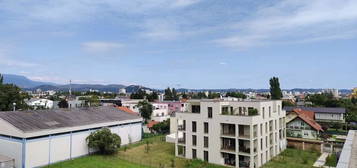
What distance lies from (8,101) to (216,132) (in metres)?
39.2

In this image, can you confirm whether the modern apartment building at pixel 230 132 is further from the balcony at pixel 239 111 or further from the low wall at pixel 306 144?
the low wall at pixel 306 144

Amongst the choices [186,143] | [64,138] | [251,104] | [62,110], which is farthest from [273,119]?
[62,110]

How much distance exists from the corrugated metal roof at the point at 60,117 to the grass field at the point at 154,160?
4805mm

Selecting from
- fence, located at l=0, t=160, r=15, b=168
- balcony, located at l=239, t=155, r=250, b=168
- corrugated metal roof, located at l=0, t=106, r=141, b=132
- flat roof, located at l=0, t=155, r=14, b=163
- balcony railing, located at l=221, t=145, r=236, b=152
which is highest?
corrugated metal roof, located at l=0, t=106, r=141, b=132

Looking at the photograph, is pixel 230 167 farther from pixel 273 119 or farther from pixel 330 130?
pixel 330 130

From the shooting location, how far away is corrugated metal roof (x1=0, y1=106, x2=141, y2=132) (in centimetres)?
2992

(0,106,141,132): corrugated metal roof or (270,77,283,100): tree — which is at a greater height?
(270,77,283,100): tree

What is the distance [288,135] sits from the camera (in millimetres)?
47188

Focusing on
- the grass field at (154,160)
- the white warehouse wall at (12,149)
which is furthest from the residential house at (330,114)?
the white warehouse wall at (12,149)

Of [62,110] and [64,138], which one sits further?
[62,110]

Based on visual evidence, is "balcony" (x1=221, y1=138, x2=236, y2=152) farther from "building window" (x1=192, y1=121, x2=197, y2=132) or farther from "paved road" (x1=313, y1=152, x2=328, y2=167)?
"paved road" (x1=313, y1=152, x2=328, y2=167)

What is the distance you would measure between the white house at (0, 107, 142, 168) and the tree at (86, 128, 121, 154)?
3.52 ft

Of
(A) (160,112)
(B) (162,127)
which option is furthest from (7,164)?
(A) (160,112)

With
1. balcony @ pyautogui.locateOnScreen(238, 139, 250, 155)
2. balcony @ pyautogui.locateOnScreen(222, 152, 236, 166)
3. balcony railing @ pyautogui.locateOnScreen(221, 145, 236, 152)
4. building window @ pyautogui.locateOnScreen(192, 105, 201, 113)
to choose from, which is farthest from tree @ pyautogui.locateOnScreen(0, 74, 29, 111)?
balcony @ pyautogui.locateOnScreen(238, 139, 250, 155)
